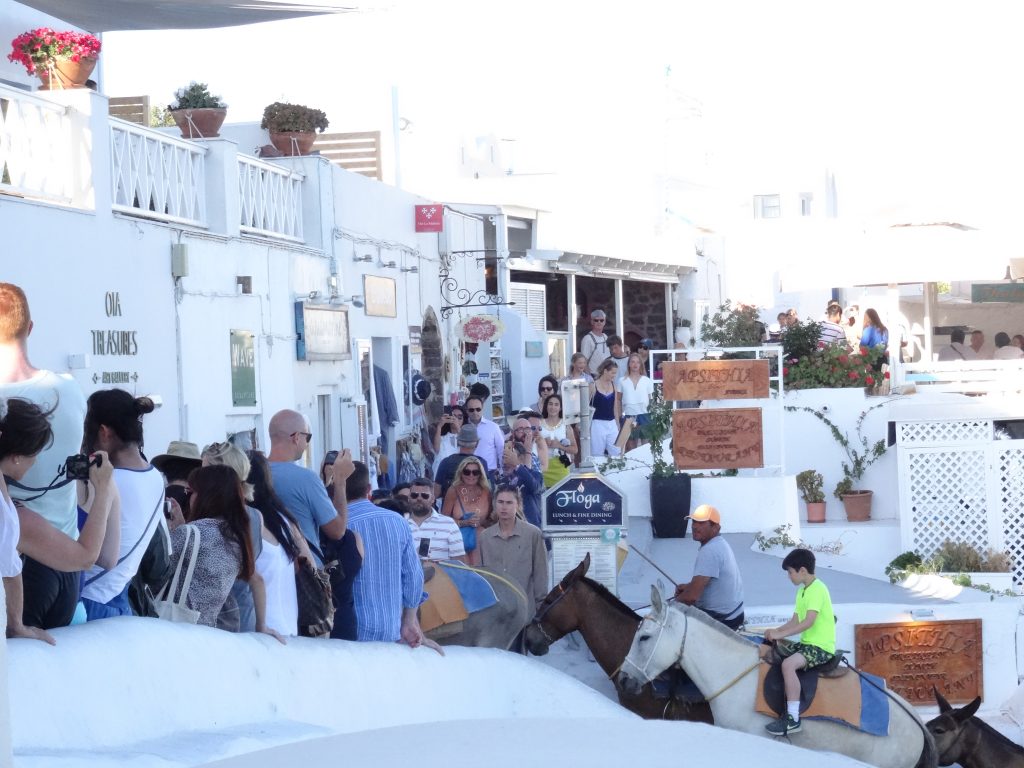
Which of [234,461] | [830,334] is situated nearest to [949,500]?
[830,334]

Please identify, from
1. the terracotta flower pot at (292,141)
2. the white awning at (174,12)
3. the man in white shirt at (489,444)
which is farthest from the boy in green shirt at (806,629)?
the terracotta flower pot at (292,141)

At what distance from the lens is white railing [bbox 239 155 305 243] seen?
12391 mm

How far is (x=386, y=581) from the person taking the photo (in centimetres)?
699

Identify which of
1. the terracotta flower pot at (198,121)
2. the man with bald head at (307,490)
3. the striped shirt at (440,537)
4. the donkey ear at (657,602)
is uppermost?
the terracotta flower pot at (198,121)

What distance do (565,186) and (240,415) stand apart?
13.9 meters

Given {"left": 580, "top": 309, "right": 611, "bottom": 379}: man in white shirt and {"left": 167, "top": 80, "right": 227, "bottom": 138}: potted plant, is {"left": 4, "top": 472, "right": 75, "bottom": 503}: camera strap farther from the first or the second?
{"left": 580, "top": 309, "right": 611, "bottom": 379}: man in white shirt

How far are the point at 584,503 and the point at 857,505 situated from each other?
24.2 feet

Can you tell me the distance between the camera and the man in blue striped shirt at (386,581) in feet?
22.8

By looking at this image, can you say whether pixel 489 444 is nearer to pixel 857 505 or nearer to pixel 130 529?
pixel 857 505

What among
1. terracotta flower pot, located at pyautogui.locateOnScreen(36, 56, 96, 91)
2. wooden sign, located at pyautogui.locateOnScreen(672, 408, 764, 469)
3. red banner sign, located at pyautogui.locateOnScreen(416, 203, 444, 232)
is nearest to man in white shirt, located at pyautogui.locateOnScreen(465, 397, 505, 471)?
wooden sign, located at pyautogui.locateOnScreen(672, 408, 764, 469)

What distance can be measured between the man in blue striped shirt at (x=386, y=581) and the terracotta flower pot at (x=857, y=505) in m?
10.9

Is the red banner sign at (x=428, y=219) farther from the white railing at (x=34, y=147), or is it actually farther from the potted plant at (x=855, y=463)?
the white railing at (x=34, y=147)

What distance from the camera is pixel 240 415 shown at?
11711 millimetres

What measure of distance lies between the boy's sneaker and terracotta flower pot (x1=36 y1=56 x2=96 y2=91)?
653cm
